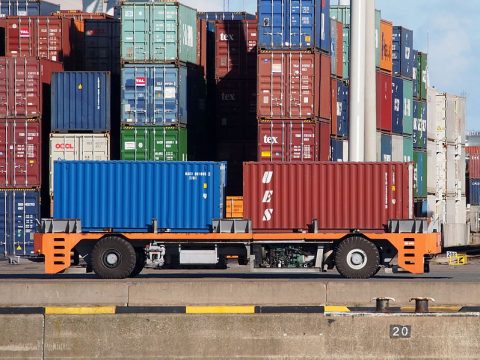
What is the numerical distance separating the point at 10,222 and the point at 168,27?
11.0m

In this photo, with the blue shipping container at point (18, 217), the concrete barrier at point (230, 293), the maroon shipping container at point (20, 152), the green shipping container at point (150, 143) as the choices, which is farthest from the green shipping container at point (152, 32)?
the concrete barrier at point (230, 293)

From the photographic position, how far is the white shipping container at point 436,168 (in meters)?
74.3

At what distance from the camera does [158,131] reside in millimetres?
51000

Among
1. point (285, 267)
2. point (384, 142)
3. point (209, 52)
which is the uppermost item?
point (209, 52)

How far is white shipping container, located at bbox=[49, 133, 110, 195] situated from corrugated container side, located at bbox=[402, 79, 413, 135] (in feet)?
66.2

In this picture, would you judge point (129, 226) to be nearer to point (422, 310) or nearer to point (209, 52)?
point (422, 310)

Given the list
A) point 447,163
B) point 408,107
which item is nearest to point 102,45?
point 408,107

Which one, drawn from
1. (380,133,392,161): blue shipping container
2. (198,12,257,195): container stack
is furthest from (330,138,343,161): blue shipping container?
(380,133,392,161): blue shipping container

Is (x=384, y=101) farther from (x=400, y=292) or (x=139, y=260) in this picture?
(x=400, y=292)

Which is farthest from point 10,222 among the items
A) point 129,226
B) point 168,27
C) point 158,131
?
point 129,226

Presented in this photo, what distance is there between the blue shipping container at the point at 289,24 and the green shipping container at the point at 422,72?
22333 mm

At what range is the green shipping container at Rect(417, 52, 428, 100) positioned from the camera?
69.6 meters

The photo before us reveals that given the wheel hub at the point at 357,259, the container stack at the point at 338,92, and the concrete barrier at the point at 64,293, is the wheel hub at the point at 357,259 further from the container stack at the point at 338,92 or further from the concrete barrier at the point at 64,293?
the container stack at the point at 338,92

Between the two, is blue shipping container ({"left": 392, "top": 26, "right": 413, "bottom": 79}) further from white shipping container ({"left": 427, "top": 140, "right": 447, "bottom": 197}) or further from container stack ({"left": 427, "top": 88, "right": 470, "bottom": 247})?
white shipping container ({"left": 427, "top": 140, "right": 447, "bottom": 197})
